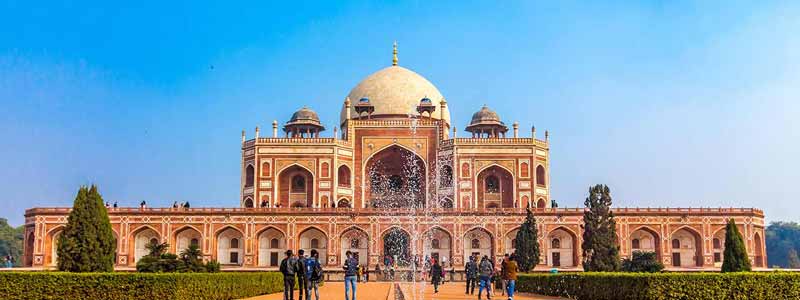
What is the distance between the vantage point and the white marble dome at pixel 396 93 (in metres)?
50.6

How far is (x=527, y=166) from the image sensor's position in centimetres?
4609

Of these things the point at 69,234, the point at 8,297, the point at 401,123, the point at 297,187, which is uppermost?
the point at 401,123

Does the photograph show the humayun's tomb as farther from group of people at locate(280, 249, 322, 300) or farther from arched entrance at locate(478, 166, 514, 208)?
group of people at locate(280, 249, 322, 300)

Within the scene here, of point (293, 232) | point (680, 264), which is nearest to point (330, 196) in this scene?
Answer: point (293, 232)

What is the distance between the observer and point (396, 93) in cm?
5128

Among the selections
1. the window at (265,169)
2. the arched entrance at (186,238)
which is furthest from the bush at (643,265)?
the window at (265,169)

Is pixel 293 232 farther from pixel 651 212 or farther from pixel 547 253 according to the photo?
pixel 651 212

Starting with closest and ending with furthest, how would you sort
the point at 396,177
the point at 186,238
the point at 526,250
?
the point at 526,250
the point at 186,238
the point at 396,177

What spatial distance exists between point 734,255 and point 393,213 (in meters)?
18.1

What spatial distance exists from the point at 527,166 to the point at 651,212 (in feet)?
24.4

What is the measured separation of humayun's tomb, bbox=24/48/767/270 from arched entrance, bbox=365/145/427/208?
62mm

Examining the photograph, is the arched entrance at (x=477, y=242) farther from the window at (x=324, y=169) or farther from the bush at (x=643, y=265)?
the bush at (x=643, y=265)

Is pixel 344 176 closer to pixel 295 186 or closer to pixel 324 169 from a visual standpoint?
pixel 324 169

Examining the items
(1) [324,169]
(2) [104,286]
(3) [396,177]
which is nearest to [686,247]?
(3) [396,177]
